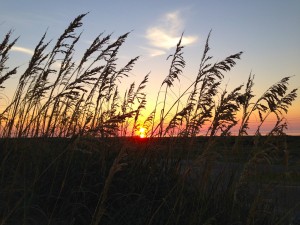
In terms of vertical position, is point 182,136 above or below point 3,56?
below

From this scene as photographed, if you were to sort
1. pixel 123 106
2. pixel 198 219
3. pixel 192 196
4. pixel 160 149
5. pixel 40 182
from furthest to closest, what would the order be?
pixel 123 106
pixel 160 149
pixel 192 196
pixel 40 182
pixel 198 219

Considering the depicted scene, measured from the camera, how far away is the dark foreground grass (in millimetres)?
4270

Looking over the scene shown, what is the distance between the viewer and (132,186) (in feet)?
16.3

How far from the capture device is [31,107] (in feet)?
21.2

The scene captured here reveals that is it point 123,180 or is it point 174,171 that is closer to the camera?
point 123,180

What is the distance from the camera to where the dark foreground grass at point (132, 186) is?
14.0ft

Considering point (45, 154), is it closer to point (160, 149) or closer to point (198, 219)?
point (160, 149)

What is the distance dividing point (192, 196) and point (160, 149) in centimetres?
102

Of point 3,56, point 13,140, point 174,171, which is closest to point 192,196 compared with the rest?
point 174,171

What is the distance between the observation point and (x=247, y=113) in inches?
201

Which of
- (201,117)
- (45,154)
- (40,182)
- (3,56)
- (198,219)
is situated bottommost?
(198,219)

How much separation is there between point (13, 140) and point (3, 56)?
3.98 ft

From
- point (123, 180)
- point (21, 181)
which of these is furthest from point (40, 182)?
point (123, 180)

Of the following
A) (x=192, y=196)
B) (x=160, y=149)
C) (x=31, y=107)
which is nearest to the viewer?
(x=192, y=196)
